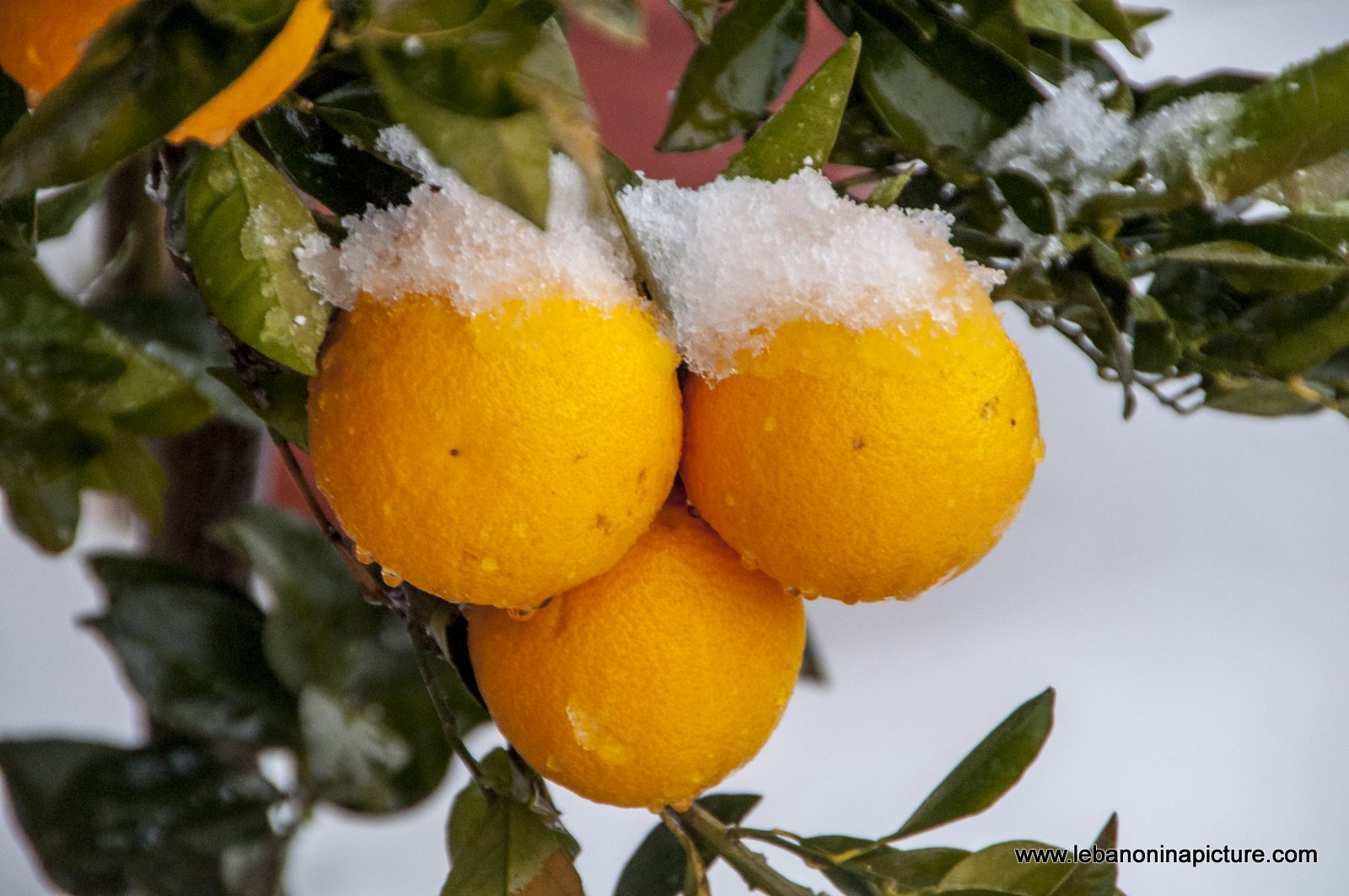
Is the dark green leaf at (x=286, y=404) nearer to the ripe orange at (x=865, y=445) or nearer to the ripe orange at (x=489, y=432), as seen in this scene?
the ripe orange at (x=489, y=432)

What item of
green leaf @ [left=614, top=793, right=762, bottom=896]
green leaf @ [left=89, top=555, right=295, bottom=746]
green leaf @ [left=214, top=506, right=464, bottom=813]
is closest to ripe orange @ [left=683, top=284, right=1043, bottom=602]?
green leaf @ [left=614, top=793, right=762, bottom=896]

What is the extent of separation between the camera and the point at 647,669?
0.40 meters

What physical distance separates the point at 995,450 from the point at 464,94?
0.71 feet

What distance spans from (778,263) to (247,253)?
170mm

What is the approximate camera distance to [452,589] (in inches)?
14.9

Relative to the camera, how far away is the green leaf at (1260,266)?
417 mm

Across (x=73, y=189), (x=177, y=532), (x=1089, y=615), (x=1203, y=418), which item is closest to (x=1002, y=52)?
(x=73, y=189)

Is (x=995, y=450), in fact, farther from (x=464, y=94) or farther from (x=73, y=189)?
(x=73, y=189)

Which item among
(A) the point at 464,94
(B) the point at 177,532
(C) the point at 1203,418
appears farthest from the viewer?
(C) the point at 1203,418

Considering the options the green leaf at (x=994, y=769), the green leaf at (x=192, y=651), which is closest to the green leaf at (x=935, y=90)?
the green leaf at (x=994, y=769)

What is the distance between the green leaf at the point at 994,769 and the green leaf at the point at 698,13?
0.32 m

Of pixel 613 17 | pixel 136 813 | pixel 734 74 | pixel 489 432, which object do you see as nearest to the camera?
pixel 613 17

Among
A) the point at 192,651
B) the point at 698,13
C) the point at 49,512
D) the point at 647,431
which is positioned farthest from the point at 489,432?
the point at 192,651

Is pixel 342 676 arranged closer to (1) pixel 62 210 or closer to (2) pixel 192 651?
(2) pixel 192 651
